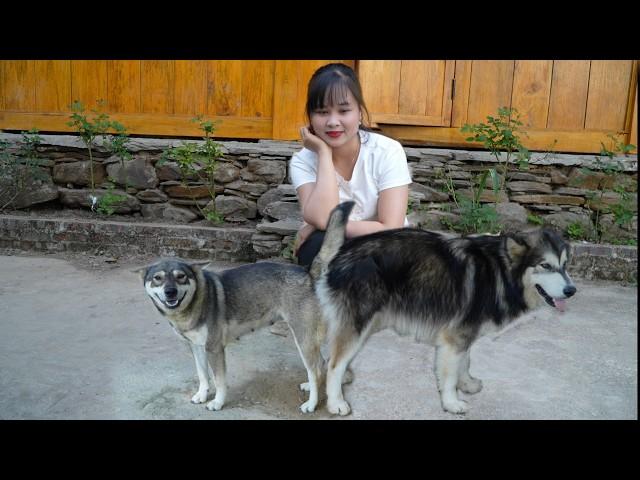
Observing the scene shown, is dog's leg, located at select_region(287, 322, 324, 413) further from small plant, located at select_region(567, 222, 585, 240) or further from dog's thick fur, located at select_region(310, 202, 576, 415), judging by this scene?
small plant, located at select_region(567, 222, 585, 240)

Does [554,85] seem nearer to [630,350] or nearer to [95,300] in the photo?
[630,350]

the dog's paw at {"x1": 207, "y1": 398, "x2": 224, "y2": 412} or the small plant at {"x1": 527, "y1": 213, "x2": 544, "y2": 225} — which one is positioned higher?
the small plant at {"x1": 527, "y1": 213, "x2": 544, "y2": 225}

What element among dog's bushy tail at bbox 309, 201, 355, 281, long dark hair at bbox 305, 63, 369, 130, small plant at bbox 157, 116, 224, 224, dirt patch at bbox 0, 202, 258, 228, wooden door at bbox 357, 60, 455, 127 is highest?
wooden door at bbox 357, 60, 455, 127

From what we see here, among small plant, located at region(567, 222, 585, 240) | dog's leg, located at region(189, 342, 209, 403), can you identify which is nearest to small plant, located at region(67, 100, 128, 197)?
dog's leg, located at region(189, 342, 209, 403)

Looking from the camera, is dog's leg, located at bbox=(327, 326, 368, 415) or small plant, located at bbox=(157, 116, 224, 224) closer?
dog's leg, located at bbox=(327, 326, 368, 415)

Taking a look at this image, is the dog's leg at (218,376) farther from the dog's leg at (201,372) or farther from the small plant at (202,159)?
the small plant at (202,159)

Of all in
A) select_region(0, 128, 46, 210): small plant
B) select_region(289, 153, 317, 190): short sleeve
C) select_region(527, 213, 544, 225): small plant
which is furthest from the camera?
select_region(0, 128, 46, 210): small plant

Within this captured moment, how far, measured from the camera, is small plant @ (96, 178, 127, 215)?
598 cm

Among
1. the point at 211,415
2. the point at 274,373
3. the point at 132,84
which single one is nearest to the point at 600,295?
the point at 274,373

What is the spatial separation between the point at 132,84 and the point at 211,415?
5.01m

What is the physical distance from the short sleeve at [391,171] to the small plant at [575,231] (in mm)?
3217

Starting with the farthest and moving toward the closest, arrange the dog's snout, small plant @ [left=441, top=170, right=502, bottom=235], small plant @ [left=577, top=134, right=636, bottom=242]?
small plant @ [left=577, top=134, right=636, bottom=242]
small plant @ [left=441, top=170, right=502, bottom=235]
the dog's snout

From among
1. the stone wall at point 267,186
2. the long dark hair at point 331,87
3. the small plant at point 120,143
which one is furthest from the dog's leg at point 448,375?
the small plant at point 120,143

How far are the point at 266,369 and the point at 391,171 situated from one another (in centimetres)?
144
